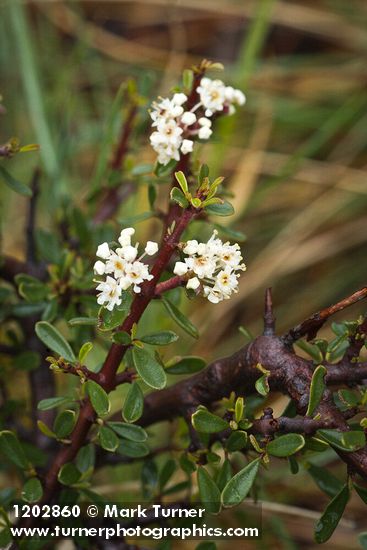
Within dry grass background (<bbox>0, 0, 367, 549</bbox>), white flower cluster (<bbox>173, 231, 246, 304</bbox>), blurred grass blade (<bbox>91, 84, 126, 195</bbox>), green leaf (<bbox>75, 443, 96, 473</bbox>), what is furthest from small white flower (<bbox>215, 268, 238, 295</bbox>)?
dry grass background (<bbox>0, 0, 367, 549</bbox>)

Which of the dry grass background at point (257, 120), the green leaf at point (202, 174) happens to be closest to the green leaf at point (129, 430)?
the green leaf at point (202, 174)

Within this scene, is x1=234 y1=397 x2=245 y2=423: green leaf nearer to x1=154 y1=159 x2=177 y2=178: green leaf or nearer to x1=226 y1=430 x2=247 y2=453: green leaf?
x1=226 y1=430 x2=247 y2=453: green leaf

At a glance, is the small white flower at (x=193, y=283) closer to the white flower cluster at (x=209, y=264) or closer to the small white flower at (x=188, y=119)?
the white flower cluster at (x=209, y=264)

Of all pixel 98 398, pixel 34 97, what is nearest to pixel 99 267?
pixel 98 398

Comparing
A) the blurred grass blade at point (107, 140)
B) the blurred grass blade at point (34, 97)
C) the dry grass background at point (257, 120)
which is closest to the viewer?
the blurred grass blade at point (107, 140)

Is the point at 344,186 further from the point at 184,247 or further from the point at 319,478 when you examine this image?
the point at 184,247

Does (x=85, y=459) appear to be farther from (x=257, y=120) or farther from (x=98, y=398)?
(x=257, y=120)

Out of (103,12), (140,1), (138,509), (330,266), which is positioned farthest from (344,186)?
(138,509)
